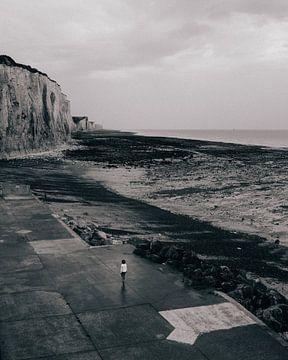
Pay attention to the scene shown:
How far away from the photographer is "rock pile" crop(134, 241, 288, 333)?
15.5m

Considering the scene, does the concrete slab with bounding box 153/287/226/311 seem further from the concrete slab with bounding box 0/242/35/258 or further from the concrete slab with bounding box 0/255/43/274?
the concrete slab with bounding box 0/242/35/258

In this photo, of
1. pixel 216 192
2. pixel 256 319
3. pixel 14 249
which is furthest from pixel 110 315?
pixel 216 192

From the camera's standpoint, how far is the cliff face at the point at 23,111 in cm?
8631

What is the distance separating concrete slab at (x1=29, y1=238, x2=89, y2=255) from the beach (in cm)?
336

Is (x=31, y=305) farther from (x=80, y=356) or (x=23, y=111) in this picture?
(x=23, y=111)

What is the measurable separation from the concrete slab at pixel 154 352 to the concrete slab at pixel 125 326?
0.30m

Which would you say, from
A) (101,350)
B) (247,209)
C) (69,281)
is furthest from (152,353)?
(247,209)

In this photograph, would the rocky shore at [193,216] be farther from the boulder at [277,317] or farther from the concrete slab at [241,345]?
the concrete slab at [241,345]

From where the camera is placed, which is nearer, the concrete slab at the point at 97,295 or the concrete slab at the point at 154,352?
the concrete slab at the point at 154,352

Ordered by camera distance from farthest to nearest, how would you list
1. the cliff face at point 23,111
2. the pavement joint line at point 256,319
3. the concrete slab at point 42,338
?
1. the cliff face at point 23,111
2. the pavement joint line at point 256,319
3. the concrete slab at point 42,338

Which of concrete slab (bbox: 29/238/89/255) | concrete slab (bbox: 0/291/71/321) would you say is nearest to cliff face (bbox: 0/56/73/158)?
concrete slab (bbox: 29/238/89/255)

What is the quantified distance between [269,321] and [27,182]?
42453 millimetres

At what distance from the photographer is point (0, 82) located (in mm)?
85812

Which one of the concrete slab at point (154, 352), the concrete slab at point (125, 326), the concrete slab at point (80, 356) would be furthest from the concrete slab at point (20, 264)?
the concrete slab at point (154, 352)
